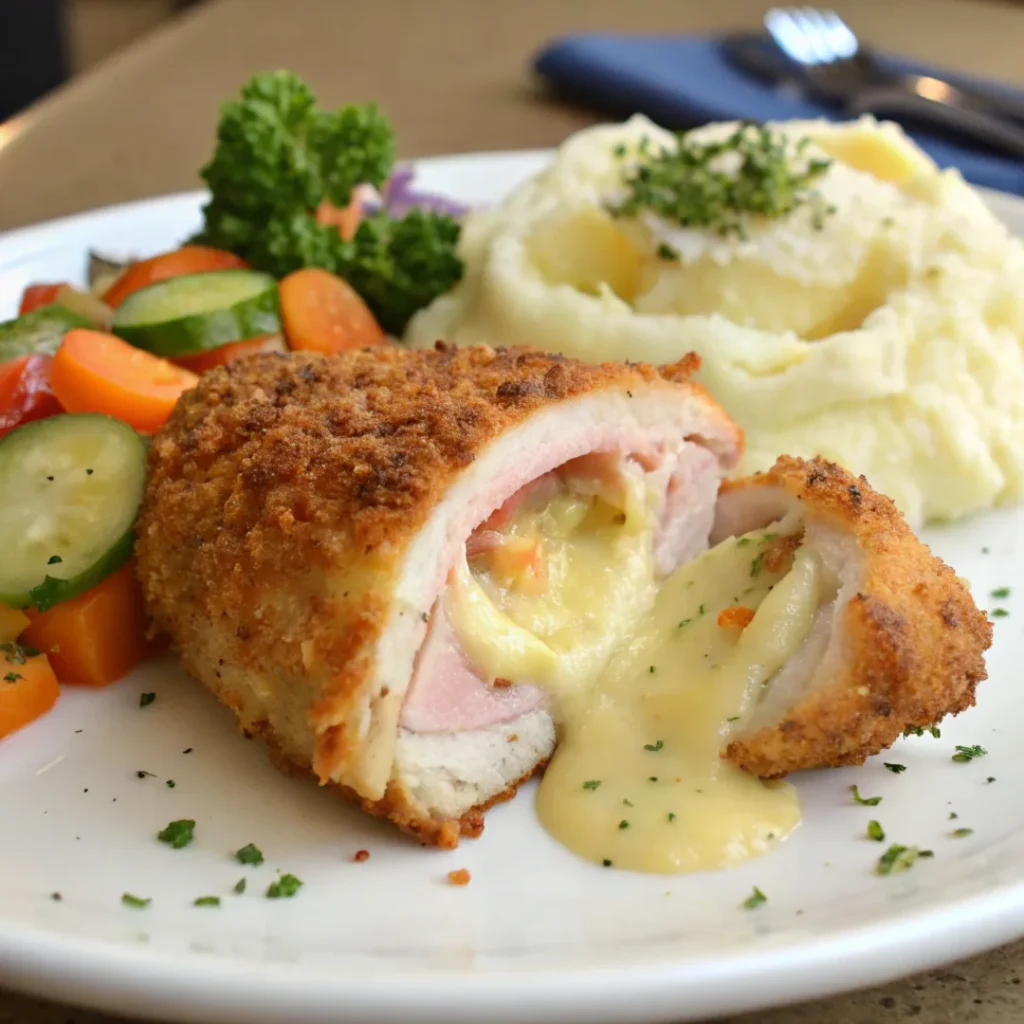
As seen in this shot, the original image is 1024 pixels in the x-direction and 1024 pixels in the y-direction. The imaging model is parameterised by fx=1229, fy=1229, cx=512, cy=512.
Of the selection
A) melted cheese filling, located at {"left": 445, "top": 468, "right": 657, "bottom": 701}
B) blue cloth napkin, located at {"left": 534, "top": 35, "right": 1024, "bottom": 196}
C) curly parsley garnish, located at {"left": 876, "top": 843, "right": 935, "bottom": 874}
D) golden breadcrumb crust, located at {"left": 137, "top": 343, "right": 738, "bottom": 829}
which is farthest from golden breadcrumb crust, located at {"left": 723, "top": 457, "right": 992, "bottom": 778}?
blue cloth napkin, located at {"left": 534, "top": 35, "right": 1024, "bottom": 196}

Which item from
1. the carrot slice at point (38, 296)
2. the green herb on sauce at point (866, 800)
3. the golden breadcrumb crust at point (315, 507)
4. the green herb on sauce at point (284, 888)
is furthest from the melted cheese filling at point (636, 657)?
the carrot slice at point (38, 296)

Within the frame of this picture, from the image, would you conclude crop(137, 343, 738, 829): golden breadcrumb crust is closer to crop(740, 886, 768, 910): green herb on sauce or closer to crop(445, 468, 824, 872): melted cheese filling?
crop(445, 468, 824, 872): melted cheese filling

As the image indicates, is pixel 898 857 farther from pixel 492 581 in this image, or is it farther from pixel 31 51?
pixel 31 51

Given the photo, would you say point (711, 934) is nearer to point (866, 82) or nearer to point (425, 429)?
point (425, 429)

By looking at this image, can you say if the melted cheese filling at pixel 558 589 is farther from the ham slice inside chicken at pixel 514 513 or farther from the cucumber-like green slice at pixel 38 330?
the cucumber-like green slice at pixel 38 330

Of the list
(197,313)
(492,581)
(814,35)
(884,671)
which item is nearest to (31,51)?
(814,35)

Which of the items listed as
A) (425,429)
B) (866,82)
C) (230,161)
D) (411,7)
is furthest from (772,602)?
(411,7)
